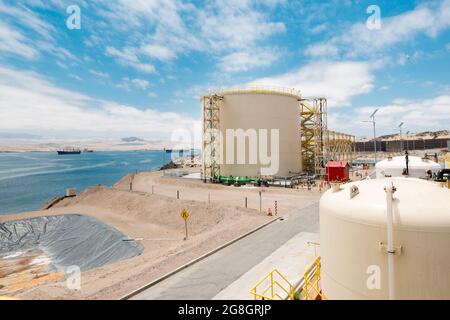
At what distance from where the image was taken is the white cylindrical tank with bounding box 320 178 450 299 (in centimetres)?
613

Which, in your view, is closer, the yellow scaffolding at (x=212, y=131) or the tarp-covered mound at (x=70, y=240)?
the tarp-covered mound at (x=70, y=240)

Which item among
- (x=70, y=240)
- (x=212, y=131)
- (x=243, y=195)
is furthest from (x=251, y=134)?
(x=70, y=240)

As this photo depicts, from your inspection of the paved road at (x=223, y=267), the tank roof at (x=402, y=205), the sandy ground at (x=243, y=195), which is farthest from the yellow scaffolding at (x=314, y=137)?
the tank roof at (x=402, y=205)

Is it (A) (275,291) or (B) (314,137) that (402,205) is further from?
(B) (314,137)

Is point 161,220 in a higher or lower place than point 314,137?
lower

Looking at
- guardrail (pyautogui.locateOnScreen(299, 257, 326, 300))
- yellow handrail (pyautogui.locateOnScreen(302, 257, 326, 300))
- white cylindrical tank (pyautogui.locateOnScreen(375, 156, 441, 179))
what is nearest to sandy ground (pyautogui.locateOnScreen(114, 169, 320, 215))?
white cylindrical tank (pyautogui.locateOnScreen(375, 156, 441, 179))

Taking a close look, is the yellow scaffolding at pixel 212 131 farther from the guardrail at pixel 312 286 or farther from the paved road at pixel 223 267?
the guardrail at pixel 312 286

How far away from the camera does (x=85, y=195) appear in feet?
132

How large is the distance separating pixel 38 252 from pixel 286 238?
873 inches

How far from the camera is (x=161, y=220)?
1107 inches

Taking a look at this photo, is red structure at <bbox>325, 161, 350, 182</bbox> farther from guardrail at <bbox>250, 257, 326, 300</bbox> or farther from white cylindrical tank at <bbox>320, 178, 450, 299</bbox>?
white cylindrical tank at <bbox>320, 178, 450, 299</bbox>

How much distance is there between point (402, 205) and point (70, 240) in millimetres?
28405

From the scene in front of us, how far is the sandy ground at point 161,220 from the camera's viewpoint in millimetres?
12961
